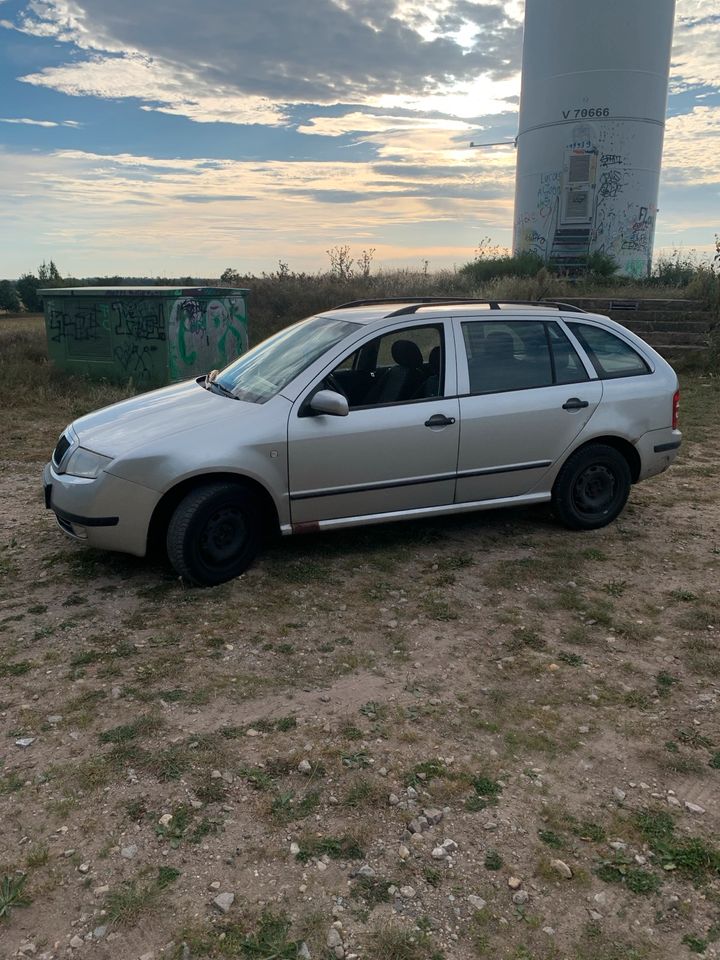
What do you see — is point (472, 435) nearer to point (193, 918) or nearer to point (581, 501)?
point (581, 501)

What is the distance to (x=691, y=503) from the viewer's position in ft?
21.6

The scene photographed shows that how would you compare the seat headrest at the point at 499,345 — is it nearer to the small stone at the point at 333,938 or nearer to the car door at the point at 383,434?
the car door at the point at 383,434

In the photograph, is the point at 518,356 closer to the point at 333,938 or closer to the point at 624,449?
the point at 624,449

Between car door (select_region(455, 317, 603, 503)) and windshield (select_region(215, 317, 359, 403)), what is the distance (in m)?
0.96

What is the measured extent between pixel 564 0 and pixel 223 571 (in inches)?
785

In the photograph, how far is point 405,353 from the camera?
539 centimetres

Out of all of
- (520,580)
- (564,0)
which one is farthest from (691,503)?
(564,0)

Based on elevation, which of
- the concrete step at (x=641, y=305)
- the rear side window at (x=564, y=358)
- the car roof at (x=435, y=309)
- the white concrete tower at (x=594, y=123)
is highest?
the white concrete tower at (x=594, y=123)

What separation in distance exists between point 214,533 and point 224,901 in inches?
99.5

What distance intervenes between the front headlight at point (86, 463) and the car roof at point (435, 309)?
6.55 feet

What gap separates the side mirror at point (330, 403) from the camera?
465 cm

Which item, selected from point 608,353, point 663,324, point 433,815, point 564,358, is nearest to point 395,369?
point 564,358

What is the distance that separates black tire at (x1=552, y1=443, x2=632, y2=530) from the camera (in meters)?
5.65

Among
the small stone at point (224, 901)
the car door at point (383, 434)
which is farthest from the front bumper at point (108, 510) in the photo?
the small stone at point (224, 901)
